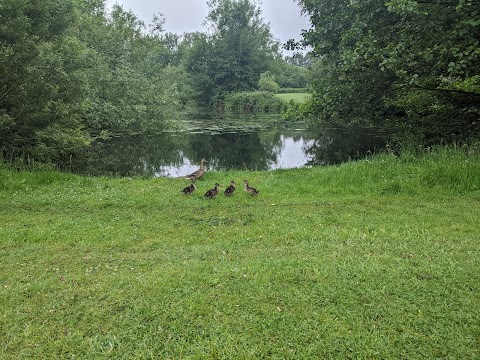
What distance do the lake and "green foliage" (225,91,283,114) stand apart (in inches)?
760

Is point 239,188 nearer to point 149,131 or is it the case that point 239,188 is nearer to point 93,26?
point 149,131

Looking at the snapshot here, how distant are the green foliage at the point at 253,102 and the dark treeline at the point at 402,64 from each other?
109 feet

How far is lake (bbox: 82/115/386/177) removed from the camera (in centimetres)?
1811

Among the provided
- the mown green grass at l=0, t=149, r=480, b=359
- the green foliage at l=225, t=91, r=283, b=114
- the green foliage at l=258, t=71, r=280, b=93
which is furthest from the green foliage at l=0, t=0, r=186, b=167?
the green foliage at l=258, t=71, r=280, b=93

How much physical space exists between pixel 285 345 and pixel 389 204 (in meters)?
5.20

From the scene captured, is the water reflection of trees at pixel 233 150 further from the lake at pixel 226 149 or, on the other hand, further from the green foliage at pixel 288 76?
the green foliage at pixel 288 76

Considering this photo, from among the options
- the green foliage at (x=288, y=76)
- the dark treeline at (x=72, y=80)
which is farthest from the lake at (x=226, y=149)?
the green foliage at (x=288, y=76)

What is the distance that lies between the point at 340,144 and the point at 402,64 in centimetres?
1425

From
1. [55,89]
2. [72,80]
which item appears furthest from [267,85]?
[55,89]

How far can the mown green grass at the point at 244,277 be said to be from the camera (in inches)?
129

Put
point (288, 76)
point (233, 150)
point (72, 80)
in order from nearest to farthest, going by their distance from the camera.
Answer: point (72, 80) → point (233, 150) → point (288, 76)

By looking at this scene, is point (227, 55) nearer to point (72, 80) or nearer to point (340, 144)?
point (340, 144)

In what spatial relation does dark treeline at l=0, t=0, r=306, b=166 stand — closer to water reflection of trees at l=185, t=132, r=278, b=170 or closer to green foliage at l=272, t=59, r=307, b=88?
water reflection of trees at l=185, t=132, r=278, b=170

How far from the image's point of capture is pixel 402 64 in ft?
32.5
